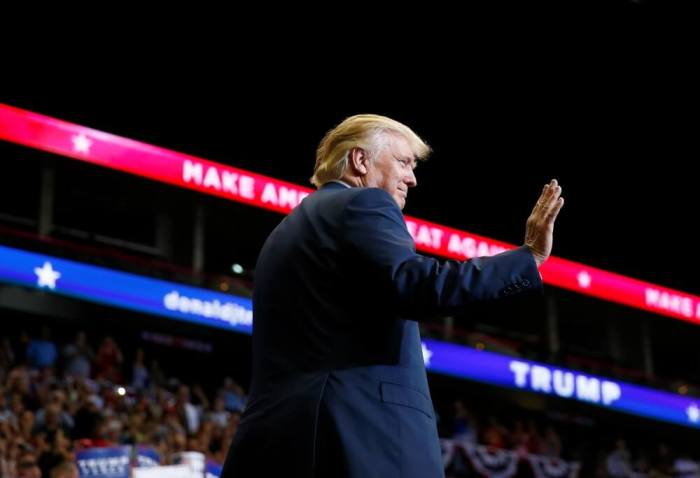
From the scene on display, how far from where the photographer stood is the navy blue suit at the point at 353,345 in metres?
2.05

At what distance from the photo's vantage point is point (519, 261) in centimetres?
214

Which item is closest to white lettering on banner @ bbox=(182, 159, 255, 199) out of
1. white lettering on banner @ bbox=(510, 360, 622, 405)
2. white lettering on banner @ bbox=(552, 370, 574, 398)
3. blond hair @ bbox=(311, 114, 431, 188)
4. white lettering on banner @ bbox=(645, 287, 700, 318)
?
white lettering on banner @ bbox=(510, 360, 622, 405)

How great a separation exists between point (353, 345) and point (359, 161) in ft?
1.48

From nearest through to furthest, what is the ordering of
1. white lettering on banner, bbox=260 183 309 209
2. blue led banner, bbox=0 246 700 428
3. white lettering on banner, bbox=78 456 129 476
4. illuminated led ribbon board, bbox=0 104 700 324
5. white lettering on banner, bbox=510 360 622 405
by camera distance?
1. white lettering on banner, bbox=78 456 129 476
2. blue led banner, bbox=0 246 700 428
3. illuminated led ribbon board, bbox=0 104 700 324
4. white lettering on banner, bbox=260 183 309 209
5. white lettering on banner, bbox=510 360 622 405

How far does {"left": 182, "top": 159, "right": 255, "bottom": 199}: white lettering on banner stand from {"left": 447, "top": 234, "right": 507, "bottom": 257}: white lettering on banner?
106 inches

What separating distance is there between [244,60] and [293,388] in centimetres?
1352

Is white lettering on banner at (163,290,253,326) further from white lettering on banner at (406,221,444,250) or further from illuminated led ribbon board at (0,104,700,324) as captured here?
white lettering on banner at (406,221,444,250)

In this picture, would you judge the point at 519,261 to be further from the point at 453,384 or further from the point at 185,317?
the point at 453,384

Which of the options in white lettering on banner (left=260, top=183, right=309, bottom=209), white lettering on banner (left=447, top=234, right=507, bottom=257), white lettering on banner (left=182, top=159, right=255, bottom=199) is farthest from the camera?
white lettering on banner (left=447, top=234, right=507, bottom=257)

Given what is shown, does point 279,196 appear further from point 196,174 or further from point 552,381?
point 552,381

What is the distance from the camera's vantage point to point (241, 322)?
13.3 metres

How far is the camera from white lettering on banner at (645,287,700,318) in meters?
16.7

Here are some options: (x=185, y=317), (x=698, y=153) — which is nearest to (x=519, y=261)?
(x=185, y=317)

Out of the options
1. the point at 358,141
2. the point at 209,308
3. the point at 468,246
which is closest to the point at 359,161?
the point at 358,141
